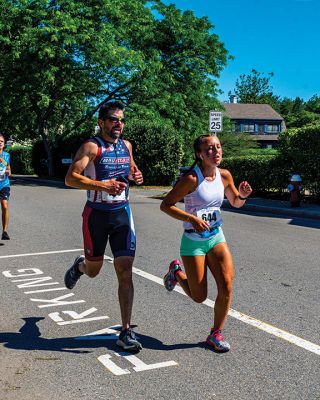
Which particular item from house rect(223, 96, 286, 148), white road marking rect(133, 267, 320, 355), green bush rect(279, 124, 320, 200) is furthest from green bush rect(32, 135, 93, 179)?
house rect(223, 96, 286, 148)

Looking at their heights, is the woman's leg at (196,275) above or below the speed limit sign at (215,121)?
below

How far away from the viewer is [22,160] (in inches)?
1890

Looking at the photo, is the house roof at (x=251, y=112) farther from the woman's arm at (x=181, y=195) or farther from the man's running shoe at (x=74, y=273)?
the woman's arm at (x=181, y=195)

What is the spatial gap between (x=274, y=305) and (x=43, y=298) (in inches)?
97.0

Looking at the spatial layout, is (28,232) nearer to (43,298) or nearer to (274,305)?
(43,298)

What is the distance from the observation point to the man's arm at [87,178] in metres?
4.27

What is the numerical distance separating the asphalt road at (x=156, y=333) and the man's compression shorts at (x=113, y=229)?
0.78 m

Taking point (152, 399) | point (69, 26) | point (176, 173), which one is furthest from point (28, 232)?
point (69, 26)

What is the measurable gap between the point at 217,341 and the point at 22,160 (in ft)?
150

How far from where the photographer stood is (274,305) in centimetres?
553

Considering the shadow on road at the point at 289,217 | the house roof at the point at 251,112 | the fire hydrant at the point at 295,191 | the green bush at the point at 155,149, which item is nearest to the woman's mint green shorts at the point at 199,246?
the shadow on road at the point at 289,217

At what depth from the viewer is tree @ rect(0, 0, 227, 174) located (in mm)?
27344

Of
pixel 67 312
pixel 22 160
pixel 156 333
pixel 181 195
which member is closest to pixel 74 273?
pixel 67 312

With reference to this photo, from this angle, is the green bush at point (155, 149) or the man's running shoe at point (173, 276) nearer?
the man's running shoe at point (173, 276)
